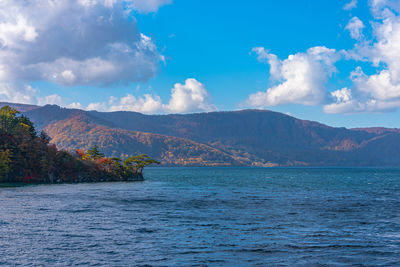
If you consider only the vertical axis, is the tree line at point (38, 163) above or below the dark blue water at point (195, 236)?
above

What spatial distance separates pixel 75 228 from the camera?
35469mm

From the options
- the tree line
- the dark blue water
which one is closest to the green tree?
the tree line

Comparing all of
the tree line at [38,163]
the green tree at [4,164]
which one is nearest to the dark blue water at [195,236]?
the green tree at [4,164]

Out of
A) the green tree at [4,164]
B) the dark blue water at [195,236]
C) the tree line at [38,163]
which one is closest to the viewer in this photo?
the dark blue water at [195,236]

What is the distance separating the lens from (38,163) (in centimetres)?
10869

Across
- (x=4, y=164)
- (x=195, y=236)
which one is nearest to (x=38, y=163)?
(x=4, y=164)

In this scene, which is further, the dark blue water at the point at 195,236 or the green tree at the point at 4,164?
the green tree at the point at 4,164

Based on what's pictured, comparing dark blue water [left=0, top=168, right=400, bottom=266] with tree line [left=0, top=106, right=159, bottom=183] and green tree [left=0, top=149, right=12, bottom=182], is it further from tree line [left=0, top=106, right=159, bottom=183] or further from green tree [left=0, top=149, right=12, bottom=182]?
tree line [left=0, top=106, right=159, bottom=183]

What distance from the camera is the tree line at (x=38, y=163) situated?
102875 millimetres

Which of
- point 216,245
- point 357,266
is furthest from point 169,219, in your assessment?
point 357,266

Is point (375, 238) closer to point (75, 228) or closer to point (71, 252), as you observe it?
point (71, 252)

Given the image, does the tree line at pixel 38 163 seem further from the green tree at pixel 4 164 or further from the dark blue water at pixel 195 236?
the dark blue water at pixel 195 236

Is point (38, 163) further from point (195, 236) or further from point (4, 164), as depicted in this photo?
point (195, 236)

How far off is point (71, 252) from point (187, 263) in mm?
8744
